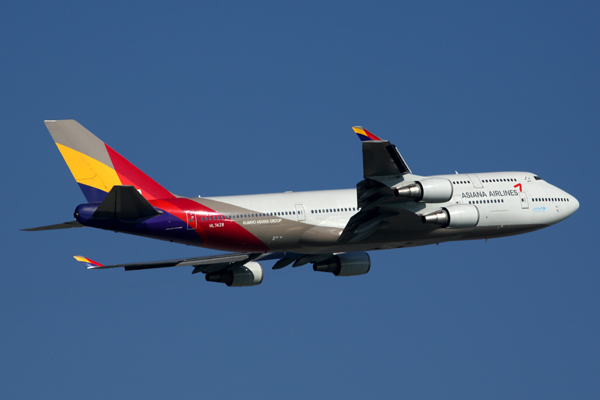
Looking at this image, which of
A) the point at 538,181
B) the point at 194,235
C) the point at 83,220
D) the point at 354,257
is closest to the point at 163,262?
the point at 194,235

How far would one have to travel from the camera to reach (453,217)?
140 ft

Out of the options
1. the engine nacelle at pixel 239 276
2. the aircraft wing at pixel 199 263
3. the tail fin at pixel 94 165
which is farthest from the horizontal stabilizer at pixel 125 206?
the engine nacelle at pixel 239 276

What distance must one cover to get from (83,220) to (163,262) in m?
8.32

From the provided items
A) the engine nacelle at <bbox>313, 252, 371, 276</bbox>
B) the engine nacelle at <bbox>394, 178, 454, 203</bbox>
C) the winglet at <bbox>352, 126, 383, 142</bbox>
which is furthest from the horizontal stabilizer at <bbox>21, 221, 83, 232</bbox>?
the engine nacelle at <bbox>394, 178, 454, 203</bbox>

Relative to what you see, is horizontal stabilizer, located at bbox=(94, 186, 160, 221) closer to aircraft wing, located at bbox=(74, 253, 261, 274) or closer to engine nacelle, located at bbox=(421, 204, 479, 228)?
aircraft wing, located at bbox=(74, 253, 261, 274)

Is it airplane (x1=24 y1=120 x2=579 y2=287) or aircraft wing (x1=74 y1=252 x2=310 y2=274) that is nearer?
airplane (x1=24 y1=120 x2=579 y2=287)

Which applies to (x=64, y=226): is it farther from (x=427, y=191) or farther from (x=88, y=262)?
(x=427, y=191)

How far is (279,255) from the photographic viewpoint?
49.7m

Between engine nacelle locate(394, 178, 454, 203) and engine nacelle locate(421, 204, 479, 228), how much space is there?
9.93ft

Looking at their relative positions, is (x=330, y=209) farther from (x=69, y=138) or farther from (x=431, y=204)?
(x=69, y=138)

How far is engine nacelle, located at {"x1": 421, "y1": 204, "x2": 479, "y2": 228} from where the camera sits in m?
42.7

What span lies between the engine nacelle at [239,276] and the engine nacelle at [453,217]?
40.5 feet

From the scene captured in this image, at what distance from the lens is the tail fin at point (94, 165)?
41.4 metres

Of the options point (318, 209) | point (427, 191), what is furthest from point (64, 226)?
point (427, 191)
